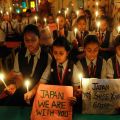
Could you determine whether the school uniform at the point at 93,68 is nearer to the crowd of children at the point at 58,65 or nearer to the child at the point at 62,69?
the crowd of children at the point at 58,65

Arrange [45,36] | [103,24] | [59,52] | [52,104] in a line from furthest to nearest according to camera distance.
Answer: [103,24] < [45,36] < [59,52] < [52,104]

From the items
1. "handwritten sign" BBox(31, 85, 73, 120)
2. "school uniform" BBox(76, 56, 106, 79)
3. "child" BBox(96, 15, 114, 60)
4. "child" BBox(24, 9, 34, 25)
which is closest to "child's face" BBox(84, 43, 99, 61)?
"school uniform" BBox(76, 56, 106, 79)

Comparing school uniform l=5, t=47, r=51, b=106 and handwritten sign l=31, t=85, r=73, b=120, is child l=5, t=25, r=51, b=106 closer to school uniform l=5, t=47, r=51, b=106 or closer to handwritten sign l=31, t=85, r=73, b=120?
school uniform l=5, t=47, r=51, b=106

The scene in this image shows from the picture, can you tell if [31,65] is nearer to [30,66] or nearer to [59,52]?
[30,66]

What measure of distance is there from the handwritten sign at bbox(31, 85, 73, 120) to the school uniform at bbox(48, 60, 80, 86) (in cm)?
27

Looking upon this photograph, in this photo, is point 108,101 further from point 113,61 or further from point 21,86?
point 21,86

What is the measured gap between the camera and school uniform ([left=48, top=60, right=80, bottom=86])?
5.03 ft

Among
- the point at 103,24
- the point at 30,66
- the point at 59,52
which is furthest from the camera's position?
the point at 103,24

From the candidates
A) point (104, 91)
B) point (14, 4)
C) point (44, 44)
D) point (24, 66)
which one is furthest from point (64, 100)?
point (14, 4)

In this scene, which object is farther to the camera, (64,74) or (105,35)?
(105,35)

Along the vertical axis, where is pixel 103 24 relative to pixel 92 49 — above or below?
above

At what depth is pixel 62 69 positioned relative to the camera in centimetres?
157

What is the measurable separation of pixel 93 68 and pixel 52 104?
703 millimetres

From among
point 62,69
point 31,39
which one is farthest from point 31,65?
point 62,69
